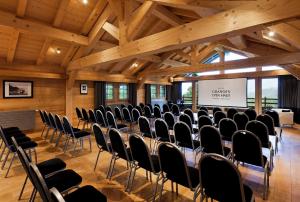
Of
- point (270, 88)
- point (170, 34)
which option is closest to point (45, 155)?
point (170, 34)

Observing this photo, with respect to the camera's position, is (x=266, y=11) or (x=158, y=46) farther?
(x=158, y=46)

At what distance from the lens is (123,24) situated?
4637mm

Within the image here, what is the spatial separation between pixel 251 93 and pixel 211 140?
8376 millimetres

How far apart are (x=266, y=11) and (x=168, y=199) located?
291 cm

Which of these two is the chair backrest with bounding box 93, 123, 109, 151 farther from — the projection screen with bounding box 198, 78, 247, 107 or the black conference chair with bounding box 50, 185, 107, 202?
the projection screen with bounding box 198, 78, 247, 107

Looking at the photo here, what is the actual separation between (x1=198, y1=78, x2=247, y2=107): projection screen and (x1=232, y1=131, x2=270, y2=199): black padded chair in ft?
25.1

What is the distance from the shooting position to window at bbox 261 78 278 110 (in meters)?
9.20

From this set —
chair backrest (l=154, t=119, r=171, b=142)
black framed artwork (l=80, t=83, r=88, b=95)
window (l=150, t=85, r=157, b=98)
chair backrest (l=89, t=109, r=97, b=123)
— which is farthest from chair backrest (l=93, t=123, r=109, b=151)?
window (l=150, t=85, r=157, b=98)

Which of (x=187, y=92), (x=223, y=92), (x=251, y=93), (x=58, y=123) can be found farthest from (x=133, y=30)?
(x=187, y=92)

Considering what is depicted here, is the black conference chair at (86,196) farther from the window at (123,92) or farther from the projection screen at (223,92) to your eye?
the projection screen at (223,92)

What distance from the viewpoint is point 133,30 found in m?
4.50

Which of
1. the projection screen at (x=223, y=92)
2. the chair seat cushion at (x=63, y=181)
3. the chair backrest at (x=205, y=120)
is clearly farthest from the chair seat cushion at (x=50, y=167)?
the projection screen at (x=223, y=92)

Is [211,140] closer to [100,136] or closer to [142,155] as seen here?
[142,155]

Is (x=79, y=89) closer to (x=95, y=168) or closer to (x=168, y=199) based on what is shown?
(x=95, y=168)
